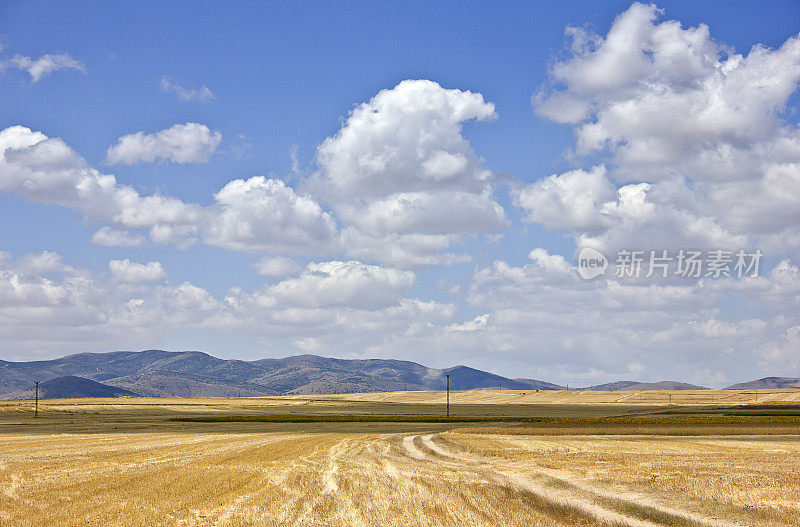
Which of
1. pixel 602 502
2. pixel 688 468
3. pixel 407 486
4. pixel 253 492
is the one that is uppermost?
pixel 602 502

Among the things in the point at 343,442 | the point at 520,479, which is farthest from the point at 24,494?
the point at 343,442

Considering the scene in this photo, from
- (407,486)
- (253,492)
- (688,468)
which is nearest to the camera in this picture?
(253,492)

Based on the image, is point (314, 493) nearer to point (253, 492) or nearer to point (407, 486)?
point (253, 492)

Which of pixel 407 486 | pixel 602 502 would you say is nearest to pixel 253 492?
pixel 407 486

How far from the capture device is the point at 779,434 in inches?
2884

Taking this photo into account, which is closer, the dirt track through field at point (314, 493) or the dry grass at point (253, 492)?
the dirt track through field at point (314, 493)

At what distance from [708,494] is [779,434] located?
5333 cm

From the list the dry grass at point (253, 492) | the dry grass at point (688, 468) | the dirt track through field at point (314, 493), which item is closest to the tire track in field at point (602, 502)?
the dirt track through field at point (314, 493)

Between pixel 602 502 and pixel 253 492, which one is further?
pixel 253 492

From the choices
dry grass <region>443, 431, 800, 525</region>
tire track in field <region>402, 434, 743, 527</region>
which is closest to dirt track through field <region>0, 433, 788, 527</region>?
tire track in field <region>402, 434, 743, 527</region>

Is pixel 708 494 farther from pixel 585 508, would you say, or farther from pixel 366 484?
pixel 366 484

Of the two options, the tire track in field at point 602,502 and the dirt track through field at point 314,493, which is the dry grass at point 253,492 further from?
the tire track in field at point 602,502

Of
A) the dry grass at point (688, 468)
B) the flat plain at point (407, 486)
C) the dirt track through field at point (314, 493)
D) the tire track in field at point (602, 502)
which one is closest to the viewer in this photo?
the tire track in field at point (602, 502)

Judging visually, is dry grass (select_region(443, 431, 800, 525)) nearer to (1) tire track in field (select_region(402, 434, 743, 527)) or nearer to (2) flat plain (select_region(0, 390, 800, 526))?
(2) flat plain (select_region(0, 390, 800, 526))
